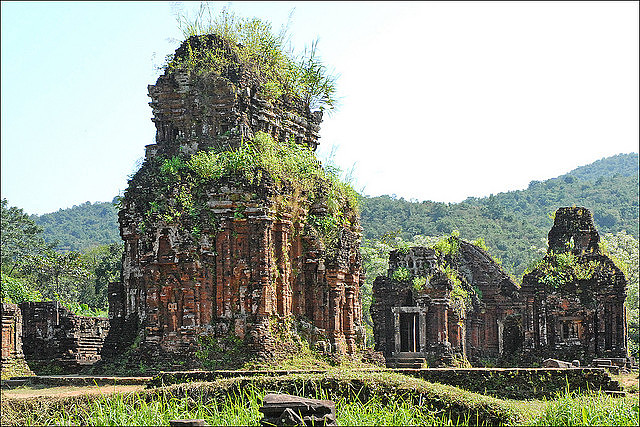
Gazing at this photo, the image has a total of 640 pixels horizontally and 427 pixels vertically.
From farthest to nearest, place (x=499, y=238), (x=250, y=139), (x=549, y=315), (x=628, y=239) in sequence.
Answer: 1. (x=499, y=238)
2. (x=628, y=239)
3. (x=549, y=315)
4. (x=250, y=139)

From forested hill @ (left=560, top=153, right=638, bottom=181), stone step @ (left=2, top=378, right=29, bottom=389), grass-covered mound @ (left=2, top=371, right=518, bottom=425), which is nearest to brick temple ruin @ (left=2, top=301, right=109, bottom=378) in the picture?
stone step @ (left=2, top=378, right=29, bottom=389)

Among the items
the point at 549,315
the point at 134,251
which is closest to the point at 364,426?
the point at 134,251

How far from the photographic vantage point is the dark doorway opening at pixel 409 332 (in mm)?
27391

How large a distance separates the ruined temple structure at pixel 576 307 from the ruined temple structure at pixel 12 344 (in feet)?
46.9

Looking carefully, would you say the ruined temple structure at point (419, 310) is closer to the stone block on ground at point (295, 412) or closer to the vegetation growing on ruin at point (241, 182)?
the vegetation growing on ruin at point (241, 182)

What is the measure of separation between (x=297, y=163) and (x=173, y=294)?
3966mm

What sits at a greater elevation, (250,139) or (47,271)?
(250,139)

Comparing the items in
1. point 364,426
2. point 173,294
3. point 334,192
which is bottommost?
point 364,426

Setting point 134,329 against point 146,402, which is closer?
point 146,402

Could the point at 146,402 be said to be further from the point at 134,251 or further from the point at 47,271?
the point at 47,271

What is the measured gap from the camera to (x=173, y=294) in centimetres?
1667

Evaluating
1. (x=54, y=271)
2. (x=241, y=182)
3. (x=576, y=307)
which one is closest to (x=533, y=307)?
(x=576, y=307)

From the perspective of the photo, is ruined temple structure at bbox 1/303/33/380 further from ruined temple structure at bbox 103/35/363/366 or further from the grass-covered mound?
the grass-covered mound

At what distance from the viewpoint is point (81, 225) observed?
276 feet
